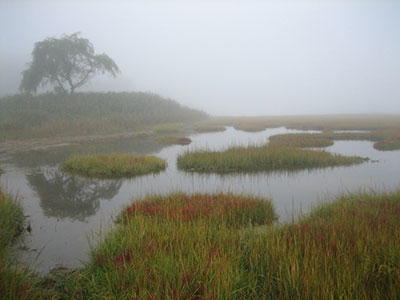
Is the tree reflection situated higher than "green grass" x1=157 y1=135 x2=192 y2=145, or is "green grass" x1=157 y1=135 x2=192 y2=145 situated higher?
"green grass" x1=157 y1=135 x2=192 y2=145

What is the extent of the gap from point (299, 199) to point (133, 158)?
8.60 m

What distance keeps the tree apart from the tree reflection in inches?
1241

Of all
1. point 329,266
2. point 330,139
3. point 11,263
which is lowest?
point 11,263

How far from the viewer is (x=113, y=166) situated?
12.2 metres

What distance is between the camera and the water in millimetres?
5777

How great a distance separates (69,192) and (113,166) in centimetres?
288

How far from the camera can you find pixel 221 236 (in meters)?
4.56

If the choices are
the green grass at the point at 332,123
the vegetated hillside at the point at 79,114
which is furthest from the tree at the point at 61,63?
the green grass at the point at 332,123

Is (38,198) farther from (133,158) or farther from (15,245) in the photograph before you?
(133,158)

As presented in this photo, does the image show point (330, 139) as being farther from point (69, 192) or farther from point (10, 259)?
point (10, 259)

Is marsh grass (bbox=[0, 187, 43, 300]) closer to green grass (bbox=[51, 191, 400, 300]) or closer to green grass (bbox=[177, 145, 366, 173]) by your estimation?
green grass (bbox=[51, 191, 400, 300])

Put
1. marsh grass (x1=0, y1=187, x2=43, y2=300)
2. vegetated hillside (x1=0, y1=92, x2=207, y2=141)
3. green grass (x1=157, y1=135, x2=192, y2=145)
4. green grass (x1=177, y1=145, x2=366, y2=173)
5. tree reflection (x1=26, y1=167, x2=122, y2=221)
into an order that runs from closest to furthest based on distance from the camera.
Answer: marsh grass (x1=0, y1=187, x2=43, y2=300) < tree reflection (x1=26, y1=167, x2=122, y2=221) < green grass (x1=177, y1=145, x2=366, y2=173) < green grass (x1=157, y1=135, x2=192, y2=145) < vegetated hillside (x1=0, y1=92, x2=207, y2=141)

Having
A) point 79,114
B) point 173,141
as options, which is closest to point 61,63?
point 79,114

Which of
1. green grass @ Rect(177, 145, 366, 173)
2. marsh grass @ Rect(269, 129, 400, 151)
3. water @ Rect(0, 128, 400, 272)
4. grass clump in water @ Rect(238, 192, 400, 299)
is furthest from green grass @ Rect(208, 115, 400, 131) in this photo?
grass clump in water @ Rect(238, 192, 400, 299)
